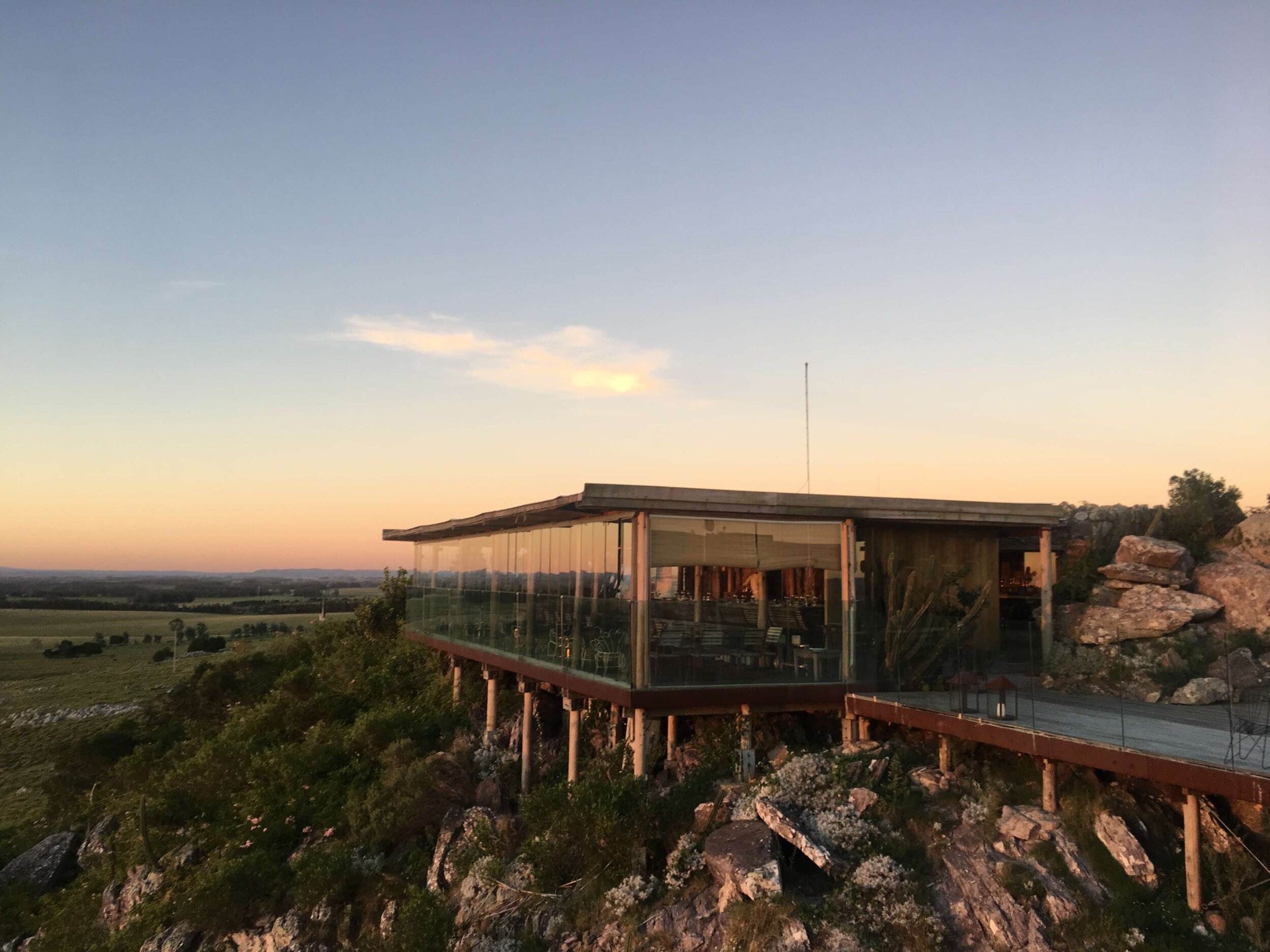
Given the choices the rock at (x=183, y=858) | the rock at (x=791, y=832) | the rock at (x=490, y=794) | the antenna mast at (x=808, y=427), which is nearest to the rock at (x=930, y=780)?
the rock at (x=791, y=832)

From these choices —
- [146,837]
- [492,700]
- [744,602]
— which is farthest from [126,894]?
[744,602]

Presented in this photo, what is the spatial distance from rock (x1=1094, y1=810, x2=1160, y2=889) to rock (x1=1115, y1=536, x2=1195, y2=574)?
8813 millimetres

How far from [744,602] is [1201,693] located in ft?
23.0

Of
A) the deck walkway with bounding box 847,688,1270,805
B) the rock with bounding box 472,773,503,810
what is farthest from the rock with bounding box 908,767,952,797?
the rock with bounding box 472,773,503,810

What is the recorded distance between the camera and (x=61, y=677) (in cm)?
7625

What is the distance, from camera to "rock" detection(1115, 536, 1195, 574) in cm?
1669

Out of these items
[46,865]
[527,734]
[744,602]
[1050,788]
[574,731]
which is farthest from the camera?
[46,865]

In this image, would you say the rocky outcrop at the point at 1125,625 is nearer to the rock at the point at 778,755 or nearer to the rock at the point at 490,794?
the rock at the point at 778,755

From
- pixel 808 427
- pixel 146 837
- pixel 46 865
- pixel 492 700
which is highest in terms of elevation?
pixel 808 427

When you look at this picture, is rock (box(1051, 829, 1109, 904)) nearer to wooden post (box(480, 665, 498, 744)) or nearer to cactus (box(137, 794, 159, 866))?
wooden post (box(480, 665, 498, 744))

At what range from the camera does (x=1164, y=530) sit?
18.9m

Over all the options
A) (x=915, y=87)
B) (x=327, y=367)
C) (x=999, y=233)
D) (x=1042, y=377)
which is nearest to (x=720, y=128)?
(x=915, y=87)

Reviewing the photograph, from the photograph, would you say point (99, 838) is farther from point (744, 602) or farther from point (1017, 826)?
point (1017, 826)

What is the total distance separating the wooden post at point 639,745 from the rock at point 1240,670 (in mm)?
8997
